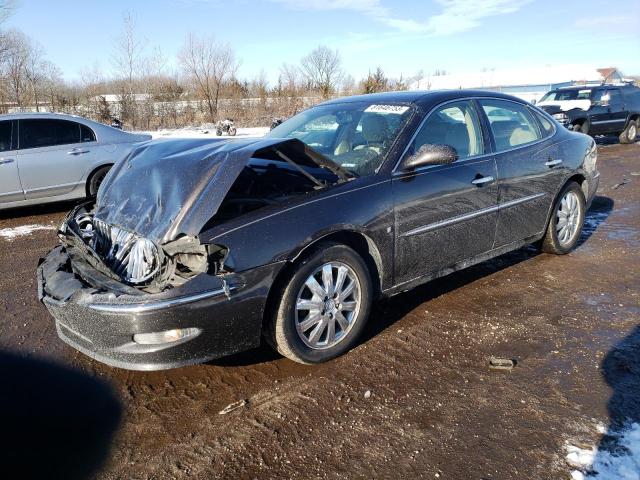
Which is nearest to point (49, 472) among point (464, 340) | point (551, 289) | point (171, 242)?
point (171, 242)

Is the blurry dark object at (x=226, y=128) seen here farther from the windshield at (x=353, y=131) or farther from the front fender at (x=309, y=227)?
the front fender at (x=309, y=227)

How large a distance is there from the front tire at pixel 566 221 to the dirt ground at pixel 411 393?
2.13ft

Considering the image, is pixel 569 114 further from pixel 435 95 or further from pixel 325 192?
pixel 325 192

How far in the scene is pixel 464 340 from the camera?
11.4ft

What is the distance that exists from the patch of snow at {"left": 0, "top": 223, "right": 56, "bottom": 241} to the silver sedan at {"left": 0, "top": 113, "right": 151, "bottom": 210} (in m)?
0.52

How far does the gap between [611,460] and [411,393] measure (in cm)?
100

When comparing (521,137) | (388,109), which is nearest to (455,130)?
(388,109)

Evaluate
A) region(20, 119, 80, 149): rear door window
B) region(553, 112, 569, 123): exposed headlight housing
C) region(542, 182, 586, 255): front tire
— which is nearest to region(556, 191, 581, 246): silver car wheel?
region(542, 182, 586, 255): front tire

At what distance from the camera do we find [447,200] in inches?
147

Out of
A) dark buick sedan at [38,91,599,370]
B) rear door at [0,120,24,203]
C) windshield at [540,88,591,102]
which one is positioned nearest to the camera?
dark buick sedan at [38,91,599,370]

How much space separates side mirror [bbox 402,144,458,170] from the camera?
344 cm

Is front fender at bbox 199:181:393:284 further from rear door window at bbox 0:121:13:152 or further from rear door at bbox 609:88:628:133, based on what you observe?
rear door at bbox 609:88:628:133

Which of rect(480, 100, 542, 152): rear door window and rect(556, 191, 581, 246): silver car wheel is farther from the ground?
rect(480, 100, 542, 152): rear door window

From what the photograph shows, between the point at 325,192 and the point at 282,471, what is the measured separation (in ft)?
5.41
